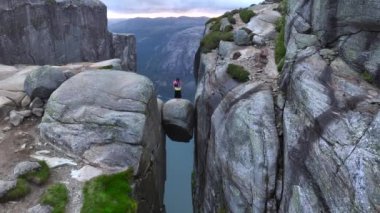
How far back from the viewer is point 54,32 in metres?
45.7

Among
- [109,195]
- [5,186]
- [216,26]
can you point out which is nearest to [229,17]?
[216,26]

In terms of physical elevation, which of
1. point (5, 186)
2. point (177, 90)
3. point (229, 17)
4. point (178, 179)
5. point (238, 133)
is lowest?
point (178, 179)

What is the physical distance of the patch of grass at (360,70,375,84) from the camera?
1694 cm

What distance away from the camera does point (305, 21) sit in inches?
899

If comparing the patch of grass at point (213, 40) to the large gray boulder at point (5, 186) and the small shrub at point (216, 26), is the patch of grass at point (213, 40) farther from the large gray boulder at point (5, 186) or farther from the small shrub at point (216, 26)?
the large gray boulder at point (5, 186)

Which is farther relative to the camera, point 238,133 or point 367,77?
point 238,133

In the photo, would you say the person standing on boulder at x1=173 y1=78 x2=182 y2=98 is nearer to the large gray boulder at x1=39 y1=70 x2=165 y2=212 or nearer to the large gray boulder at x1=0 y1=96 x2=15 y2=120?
the large gray boulder at x1=39 y1=70 x2=165 y2=212

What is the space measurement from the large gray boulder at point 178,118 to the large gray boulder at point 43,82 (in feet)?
32.9

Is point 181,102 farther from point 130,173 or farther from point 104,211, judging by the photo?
point 104,211

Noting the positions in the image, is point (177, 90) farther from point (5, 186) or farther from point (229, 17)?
point (5, 186)

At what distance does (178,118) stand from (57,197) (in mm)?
16222

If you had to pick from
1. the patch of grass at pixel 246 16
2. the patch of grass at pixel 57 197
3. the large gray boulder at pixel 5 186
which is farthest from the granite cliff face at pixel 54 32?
the patch of grass at pixel 57 197

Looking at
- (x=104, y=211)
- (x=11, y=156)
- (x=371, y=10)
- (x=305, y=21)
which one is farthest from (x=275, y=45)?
(x=11, y=156)

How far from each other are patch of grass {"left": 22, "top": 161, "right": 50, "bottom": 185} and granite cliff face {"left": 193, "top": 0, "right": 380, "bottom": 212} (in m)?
10.6
